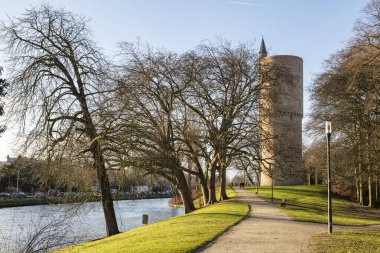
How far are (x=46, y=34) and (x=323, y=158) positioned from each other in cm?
2435

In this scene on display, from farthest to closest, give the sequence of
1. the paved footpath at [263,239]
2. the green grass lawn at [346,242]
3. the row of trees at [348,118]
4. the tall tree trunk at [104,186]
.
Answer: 1. the row of trees at [348,118]
2. the tall tree trunk at [104,186]
3. the paved footpath at [263,239]
4. the green grass lawn at [346,242]

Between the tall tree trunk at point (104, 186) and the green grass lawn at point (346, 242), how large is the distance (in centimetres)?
975

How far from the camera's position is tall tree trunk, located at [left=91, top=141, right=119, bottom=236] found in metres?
19.6

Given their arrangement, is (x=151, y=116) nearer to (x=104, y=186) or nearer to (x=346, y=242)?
(x=104, y=186)

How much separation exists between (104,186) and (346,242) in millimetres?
11833

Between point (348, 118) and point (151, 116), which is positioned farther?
point (348, 118)

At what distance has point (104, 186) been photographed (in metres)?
21.0

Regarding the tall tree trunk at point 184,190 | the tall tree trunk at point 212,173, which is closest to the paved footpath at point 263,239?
the tall tree trunk at point 184,190

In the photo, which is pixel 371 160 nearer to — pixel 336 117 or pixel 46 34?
pixel 336 117

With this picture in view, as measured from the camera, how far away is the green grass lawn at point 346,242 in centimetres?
1142

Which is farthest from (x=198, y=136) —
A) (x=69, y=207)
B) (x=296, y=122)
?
(x=296, y=122)

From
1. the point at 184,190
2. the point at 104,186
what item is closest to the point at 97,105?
the point at 104,186

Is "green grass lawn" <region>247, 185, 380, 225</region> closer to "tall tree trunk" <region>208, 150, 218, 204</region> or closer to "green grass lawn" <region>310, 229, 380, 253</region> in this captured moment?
"tall tree trunk" <region>208, 150, 218, 204</region>

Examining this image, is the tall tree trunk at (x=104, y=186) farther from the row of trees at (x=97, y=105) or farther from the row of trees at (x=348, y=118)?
the row of trees at (x=348, y=118)
